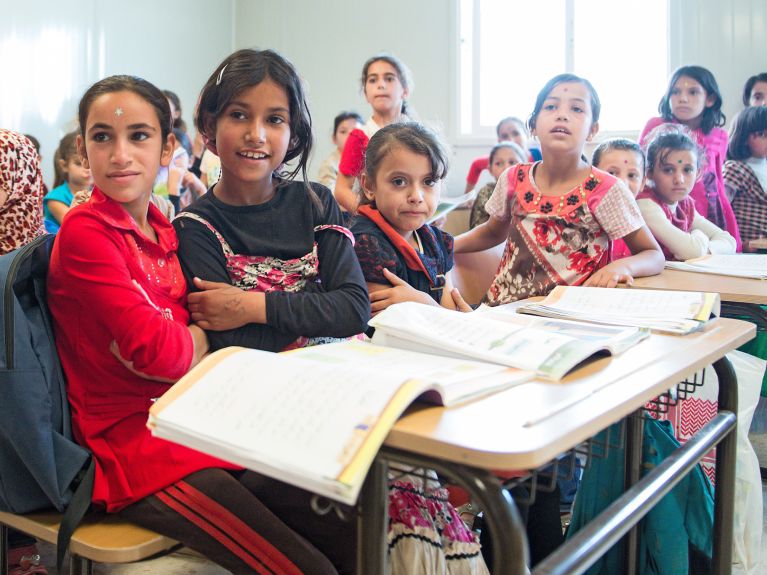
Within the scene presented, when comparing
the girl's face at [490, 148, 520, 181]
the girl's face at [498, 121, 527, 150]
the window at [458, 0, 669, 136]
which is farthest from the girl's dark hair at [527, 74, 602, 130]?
the window at [458, 0, 669, 136]

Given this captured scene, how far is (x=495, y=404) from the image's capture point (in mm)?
843

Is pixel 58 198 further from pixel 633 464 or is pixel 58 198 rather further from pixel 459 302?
pixel 633 464

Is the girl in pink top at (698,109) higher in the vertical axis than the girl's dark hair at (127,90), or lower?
higher

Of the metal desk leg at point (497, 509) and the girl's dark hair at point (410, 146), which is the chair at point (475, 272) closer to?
the girl's dark hair at point (410, 146)

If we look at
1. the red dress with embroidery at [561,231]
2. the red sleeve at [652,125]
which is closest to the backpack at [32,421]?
the red dress with embroidery at [561,231]

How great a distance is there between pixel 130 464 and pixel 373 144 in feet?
3.26

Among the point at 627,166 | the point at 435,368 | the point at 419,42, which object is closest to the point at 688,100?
the point at 627,166

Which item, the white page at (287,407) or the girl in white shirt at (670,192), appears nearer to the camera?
the white page at (287,407)

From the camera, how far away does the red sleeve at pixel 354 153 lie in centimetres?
307

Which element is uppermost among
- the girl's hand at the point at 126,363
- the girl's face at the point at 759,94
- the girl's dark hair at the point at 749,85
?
the girl's dark hair at the point at 749,85

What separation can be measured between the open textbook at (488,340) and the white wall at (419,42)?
4.96 metres

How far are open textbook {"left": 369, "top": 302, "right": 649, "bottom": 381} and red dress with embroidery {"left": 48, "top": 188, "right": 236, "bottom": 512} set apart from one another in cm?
32

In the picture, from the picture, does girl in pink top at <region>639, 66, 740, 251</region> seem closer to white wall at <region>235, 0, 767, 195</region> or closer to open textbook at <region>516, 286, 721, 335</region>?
white wall at <region>235, 0, 767, 195</region>

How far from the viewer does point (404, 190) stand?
176cm
